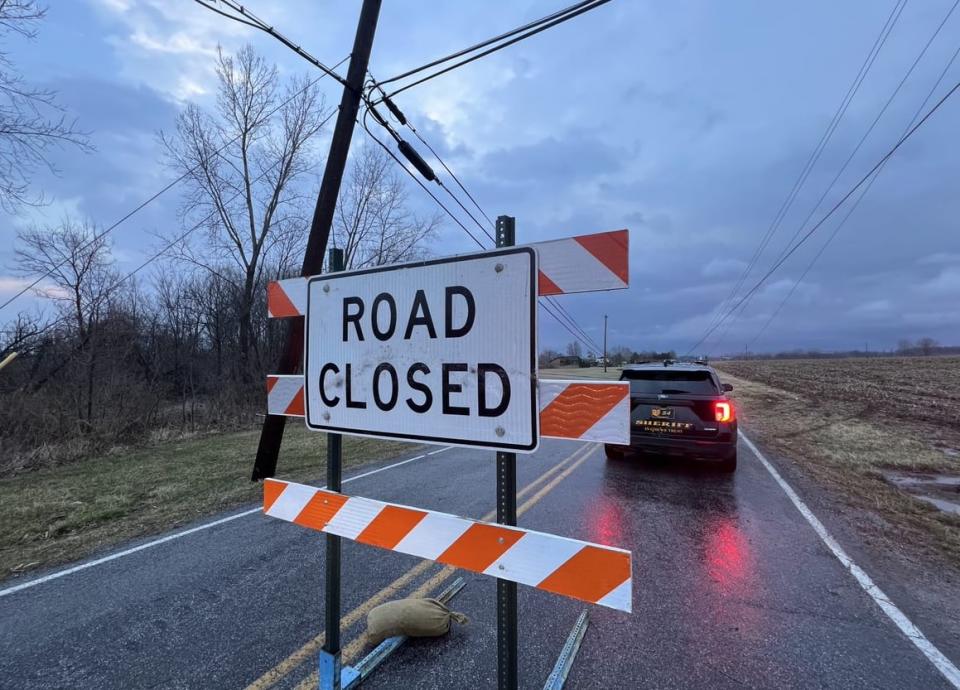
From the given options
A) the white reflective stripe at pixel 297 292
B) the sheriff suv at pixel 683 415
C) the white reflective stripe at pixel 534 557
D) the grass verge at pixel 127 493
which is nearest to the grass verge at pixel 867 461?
the sheriff suv at pixel 683 415

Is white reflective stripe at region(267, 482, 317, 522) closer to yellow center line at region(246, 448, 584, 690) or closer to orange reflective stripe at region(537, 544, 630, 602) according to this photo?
yellow center line at region(246, 448, 584, 690)

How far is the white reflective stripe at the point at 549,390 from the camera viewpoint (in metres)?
1.61

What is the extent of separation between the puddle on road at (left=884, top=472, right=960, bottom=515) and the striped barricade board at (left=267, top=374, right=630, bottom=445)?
7235 millimetres

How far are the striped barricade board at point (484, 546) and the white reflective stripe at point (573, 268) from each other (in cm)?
87

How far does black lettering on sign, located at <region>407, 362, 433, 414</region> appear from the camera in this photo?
182 centimetres

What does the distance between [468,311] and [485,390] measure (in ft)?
1.05

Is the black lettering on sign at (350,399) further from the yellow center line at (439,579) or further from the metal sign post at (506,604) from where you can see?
the yellow center line at (439,579)

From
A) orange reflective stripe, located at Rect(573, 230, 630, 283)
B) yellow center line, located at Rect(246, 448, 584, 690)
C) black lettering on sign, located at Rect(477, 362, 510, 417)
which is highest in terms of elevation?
orange reflective stripe, located at Rect(573, 230, 630, 283)

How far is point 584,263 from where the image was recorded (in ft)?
5.29

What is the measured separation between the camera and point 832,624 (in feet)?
10.3

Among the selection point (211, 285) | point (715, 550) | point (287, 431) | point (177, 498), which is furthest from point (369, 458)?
point (211, 285)

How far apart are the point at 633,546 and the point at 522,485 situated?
2.25m

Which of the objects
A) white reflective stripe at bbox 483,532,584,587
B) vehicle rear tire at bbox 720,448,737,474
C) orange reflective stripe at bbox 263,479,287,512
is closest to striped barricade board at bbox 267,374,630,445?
white reflective stripe at bbox 483,532,584,587

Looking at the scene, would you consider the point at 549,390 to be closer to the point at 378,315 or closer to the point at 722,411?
the point at 378,315
